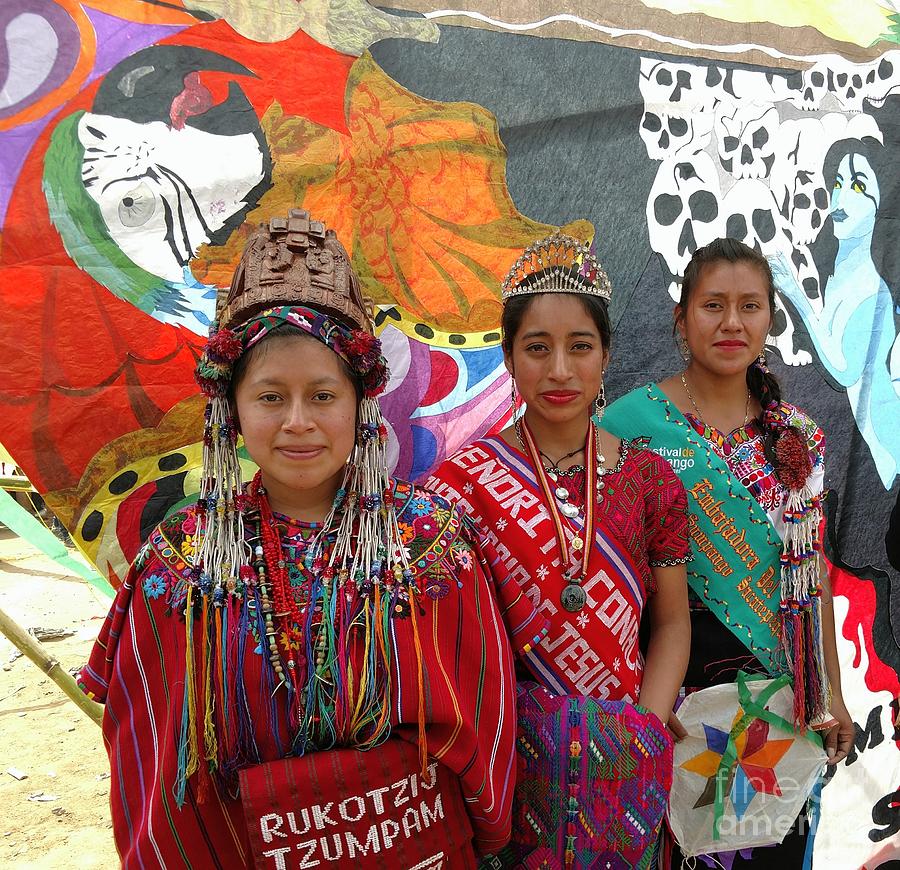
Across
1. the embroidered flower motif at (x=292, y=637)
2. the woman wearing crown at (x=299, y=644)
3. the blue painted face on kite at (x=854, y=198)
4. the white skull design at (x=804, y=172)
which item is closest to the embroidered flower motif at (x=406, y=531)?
the woman wearing crown at (x=299, y=644)

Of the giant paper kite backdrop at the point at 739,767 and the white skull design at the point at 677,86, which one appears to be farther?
the white skull design at the point at 677,86

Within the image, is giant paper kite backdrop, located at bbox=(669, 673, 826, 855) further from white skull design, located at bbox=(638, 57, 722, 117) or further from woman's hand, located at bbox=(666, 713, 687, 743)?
white skull design, located at bbox=(638, 57, 722, 117)

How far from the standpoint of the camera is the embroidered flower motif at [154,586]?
1.31m

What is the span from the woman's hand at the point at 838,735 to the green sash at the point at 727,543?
9.4 inches

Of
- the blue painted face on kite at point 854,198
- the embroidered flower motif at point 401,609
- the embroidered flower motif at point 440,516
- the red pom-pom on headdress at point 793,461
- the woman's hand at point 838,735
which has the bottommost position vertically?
the woman's hand at point 838,735

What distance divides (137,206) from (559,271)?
40.0 inches

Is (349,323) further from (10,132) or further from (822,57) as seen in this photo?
(822,57)

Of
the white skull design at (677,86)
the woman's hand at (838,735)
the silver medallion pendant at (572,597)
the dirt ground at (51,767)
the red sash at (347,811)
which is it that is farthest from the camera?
the dirt ground at (51,767)

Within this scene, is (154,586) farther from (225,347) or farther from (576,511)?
(576,511)

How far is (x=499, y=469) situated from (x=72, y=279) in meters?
1.09

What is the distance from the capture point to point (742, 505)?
1931 millimetres

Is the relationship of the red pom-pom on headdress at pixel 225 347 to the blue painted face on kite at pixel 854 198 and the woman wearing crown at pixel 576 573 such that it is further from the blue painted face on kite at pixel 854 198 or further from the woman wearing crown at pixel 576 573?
the blue painted face on kite at pixel 854 198

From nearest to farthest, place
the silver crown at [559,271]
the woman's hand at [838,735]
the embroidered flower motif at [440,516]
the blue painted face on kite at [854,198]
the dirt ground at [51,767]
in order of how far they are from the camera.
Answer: the embroidered flower motif at [440,516], the silver crown at [559,271], the woman's hand at [838,735], the blue painted face on kite at [854,198], the dirt ground at [51,767]

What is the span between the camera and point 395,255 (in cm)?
213
